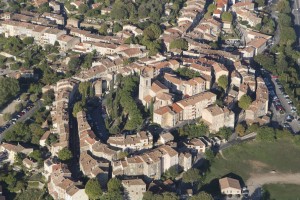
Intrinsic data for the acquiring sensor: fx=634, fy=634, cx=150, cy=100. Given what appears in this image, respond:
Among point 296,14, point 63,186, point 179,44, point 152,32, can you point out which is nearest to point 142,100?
point 179,44

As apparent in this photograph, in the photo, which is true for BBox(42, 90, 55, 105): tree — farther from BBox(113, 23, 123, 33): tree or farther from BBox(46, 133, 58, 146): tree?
BBox(113, 23, 123, 33): tree

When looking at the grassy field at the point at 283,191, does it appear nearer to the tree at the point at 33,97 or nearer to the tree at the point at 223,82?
the tree at the point at 223,82

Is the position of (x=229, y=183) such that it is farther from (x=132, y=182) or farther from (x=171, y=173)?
(x=132, y=182)

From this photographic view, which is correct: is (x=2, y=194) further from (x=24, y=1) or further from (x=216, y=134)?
(x=24, y=1)

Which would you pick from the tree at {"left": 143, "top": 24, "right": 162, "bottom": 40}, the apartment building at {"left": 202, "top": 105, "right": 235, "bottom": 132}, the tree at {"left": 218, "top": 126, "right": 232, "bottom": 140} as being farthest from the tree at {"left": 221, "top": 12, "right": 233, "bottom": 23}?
the tree at {"left": 218, "top": 126, "right": 232, "bottom": 140}

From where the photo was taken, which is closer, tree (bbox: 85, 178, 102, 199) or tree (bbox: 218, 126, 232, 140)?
tree (bbox: 85, 178, 102, 199)

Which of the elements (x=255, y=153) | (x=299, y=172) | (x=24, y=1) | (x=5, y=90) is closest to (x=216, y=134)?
(x=255, y=153)
